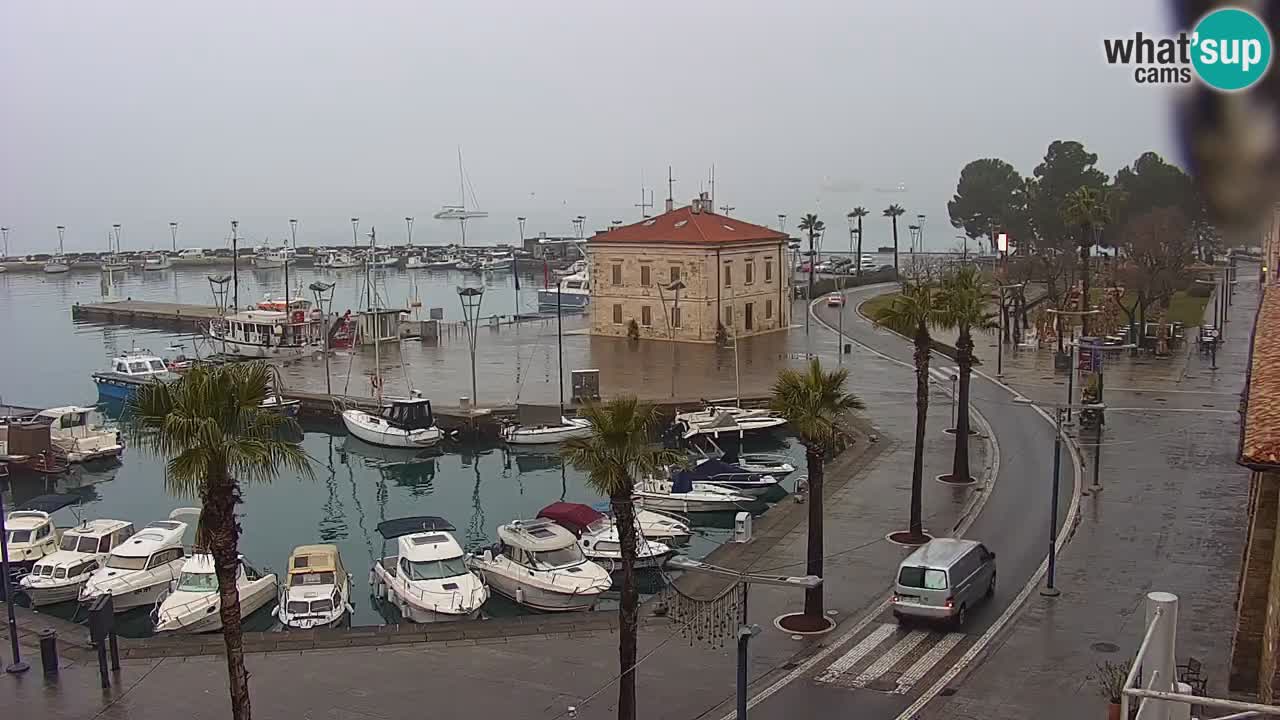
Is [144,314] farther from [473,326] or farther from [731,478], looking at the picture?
[731,478]

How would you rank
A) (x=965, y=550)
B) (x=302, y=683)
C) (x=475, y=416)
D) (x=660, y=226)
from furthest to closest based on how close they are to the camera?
(x=660, y=226) < (x=475, y=416) < (x=965, y=550) < (x=302, y=683)

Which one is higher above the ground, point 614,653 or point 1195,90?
point 1195,90

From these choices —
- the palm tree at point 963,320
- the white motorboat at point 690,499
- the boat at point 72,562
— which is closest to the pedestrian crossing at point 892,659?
the palm tree at point 963,320

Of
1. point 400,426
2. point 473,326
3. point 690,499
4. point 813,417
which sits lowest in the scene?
point 690,499

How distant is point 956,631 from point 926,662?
6.26 ft

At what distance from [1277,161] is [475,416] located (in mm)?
45198

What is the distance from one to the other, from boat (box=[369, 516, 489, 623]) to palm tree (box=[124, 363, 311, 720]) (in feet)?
37.0

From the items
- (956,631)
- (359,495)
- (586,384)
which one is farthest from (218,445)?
(586,384)

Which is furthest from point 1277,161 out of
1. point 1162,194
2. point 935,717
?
point 1162,194

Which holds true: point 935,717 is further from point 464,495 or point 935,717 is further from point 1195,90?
point 464,495

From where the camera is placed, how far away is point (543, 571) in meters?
29.4

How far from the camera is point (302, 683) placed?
842 inches

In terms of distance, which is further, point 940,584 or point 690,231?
point 690,231

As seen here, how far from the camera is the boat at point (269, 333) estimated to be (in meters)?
79.8
